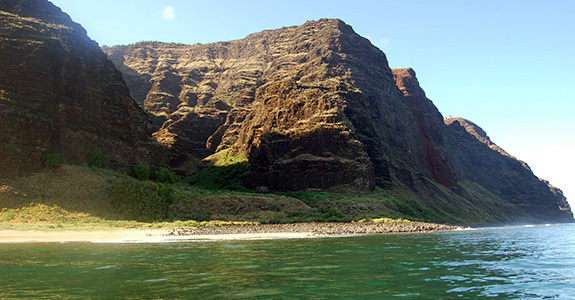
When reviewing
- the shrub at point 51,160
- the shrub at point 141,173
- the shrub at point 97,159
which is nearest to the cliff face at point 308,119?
the shrub at point 141,173

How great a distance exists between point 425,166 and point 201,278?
177612 mm

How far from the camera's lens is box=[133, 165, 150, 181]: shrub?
8222cm

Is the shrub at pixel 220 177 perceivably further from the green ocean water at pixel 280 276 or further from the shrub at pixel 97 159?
the green ocean water at pixel 280 276

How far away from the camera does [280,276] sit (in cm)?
1838

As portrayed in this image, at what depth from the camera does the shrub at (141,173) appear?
82.2m

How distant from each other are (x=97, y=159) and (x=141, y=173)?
993cm

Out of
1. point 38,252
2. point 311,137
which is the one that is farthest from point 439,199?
point 38,252

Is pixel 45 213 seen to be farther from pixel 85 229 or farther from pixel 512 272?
pixel 512 272

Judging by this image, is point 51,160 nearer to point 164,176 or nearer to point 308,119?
point 164,176

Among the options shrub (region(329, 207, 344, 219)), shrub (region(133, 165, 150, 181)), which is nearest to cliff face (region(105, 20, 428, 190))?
shrub (region(329, 207, 344, 219))

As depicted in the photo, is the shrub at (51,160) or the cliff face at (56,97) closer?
the shrub at (51,160)

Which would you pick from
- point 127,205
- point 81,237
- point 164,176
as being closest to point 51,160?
point 127,205

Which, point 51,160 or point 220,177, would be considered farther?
point 220,177

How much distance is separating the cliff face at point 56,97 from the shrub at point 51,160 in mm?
974
